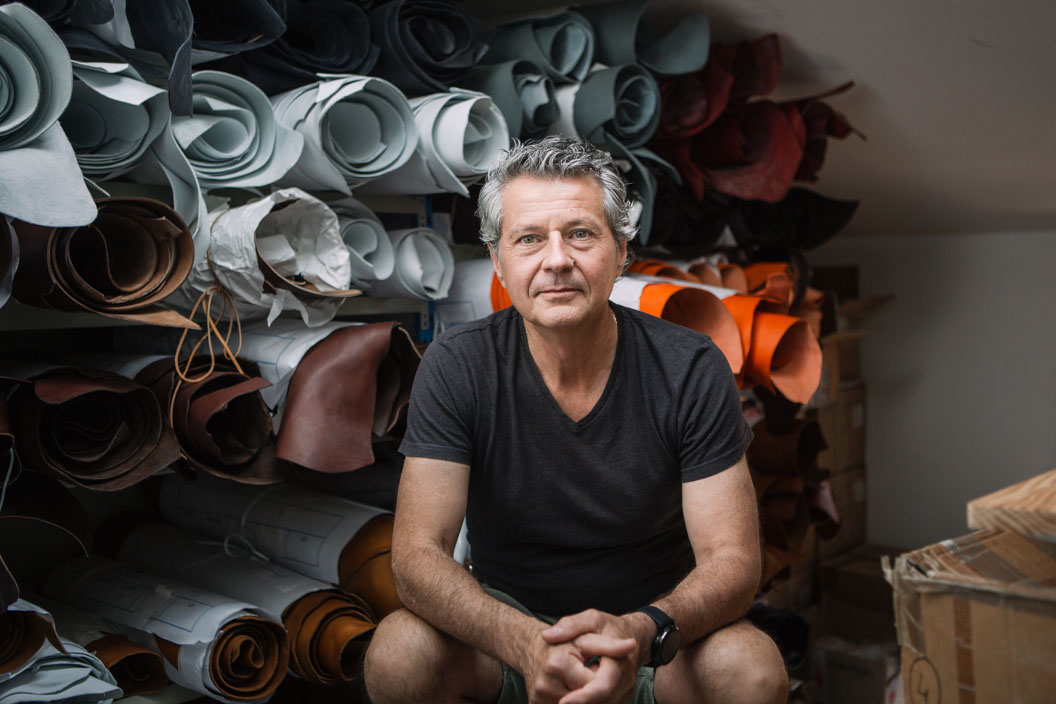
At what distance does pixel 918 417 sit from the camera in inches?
157

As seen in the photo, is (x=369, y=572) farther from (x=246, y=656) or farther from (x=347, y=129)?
(x=347, y=129)

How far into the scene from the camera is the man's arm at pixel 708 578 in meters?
1.19

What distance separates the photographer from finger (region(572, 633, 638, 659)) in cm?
116


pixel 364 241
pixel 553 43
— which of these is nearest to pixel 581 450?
pixel 364 241

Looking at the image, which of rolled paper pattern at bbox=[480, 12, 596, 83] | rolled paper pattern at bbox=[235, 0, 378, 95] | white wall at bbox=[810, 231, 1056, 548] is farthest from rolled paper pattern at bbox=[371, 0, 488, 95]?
white wall at bbox=[810, 231, 1056, 548]

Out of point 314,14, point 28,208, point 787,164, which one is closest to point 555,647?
point 28,208

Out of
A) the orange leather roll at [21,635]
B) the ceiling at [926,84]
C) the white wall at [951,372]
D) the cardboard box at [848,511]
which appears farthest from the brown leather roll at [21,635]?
the white wall at [951,372]

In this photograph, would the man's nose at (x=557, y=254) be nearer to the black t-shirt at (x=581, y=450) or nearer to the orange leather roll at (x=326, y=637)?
the black t-shirt at (x=581, y=450)

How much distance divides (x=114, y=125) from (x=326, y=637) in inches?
38.1

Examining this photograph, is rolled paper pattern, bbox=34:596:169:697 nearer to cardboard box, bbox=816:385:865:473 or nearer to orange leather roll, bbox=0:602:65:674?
orange leather roll, bbox=0:602:65:674

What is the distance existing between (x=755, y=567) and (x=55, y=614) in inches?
48.3

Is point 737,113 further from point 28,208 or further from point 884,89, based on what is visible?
point 28,208

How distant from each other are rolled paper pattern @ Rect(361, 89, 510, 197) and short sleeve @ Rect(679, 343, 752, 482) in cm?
65

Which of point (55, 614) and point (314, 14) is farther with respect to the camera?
point (314, 14)
